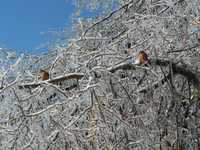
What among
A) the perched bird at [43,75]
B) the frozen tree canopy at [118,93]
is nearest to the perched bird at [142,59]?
Answer: the frozen tree canopy at [118,93]

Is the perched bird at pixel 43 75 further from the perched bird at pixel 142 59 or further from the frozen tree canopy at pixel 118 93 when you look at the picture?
the perched bird at pixel 142 59

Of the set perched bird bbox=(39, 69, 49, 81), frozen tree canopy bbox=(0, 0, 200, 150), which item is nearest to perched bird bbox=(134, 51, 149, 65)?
frozen tree canopy bbox=(0, 0, 200, 150)

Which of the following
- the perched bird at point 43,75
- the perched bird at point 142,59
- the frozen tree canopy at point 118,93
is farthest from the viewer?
the perched bird at point 43,75

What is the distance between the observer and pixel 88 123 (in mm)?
3307

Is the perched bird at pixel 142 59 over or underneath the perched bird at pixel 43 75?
over

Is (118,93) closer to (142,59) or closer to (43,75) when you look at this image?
(142,59)

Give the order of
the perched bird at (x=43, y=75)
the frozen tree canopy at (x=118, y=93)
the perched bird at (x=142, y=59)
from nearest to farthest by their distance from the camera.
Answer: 1. the frozen tree canopy at (x=118, y=93)
2. the perched bird at (x=142, y=59)
3. the perched bird at (x=43, y=75)

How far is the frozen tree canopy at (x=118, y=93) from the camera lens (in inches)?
130

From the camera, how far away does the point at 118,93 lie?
3.55m

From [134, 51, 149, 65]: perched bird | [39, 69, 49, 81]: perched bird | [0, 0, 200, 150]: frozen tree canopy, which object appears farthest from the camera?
[39, 69, 49, 81]: perched bird

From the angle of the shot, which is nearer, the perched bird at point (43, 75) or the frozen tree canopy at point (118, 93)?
the frozen tree canopy at point (118, 93)

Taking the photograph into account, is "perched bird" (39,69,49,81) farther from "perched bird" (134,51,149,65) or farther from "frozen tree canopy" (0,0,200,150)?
"perched bird" (134,51,149,65)

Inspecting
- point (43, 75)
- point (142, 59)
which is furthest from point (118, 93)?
point (43, 75)

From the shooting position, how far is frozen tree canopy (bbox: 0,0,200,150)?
330cm
